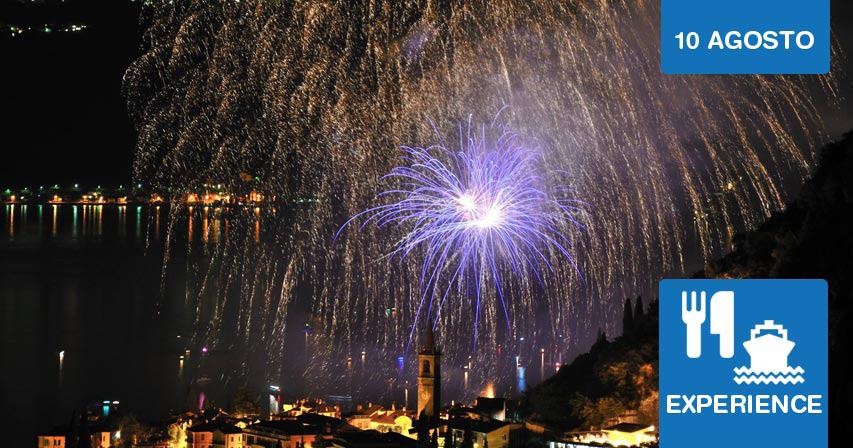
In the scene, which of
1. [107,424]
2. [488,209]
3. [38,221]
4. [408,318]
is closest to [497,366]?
[408,318]

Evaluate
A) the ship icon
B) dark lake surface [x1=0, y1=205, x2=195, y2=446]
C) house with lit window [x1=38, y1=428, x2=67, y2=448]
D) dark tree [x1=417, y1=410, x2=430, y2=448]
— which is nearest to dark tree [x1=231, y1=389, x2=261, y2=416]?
dark lake surface [x1=0, y1=205, x2=195, y2=446]

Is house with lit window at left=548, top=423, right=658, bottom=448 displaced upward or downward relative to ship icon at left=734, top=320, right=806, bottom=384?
downward

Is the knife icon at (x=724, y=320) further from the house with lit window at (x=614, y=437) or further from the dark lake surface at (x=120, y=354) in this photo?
the dark lake surface at (x=120, y=354)

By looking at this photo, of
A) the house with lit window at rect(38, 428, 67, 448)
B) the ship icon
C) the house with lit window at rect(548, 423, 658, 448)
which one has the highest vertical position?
the ship icon

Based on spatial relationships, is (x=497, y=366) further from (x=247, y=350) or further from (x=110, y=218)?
(x=110, y=218)

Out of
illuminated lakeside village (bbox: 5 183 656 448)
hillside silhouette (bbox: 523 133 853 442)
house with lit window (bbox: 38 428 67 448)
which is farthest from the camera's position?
house with lit window (bbox: 38 428 67 448)

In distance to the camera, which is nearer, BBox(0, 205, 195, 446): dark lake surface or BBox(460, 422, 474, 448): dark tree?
BBox(460, 422, 474, 448): dark tree

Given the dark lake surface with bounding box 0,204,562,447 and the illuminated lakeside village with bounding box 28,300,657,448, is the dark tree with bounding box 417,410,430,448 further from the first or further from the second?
the dark lake surface with bounding box 0,204,562,447

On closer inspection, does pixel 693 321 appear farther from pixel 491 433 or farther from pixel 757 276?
pixel 491 433
